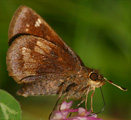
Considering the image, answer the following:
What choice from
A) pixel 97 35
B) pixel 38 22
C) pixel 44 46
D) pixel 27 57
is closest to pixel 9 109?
pixel 27 57

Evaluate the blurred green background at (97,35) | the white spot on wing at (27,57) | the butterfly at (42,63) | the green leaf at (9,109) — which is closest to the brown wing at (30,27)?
the butterfly at (42,63)

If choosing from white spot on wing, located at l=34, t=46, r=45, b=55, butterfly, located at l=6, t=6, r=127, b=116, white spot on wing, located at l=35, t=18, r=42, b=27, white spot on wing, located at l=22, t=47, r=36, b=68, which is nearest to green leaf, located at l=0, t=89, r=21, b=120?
butterfly, located at l=6, t=6, r=127, b=116

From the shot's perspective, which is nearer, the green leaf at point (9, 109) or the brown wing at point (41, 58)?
the green leaf at point (9, 109)

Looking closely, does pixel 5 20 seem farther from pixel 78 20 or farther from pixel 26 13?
pixel 26 13

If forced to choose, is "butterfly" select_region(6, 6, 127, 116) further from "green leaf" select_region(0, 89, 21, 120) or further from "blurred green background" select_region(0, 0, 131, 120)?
"blurred green background" select_region(0, 0, 131, 120)

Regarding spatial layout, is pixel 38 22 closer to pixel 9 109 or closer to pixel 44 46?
pixel 44 46

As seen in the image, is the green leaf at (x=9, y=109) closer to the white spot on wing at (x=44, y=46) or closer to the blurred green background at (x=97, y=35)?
the white spot on wing at (x=44, y=46)
